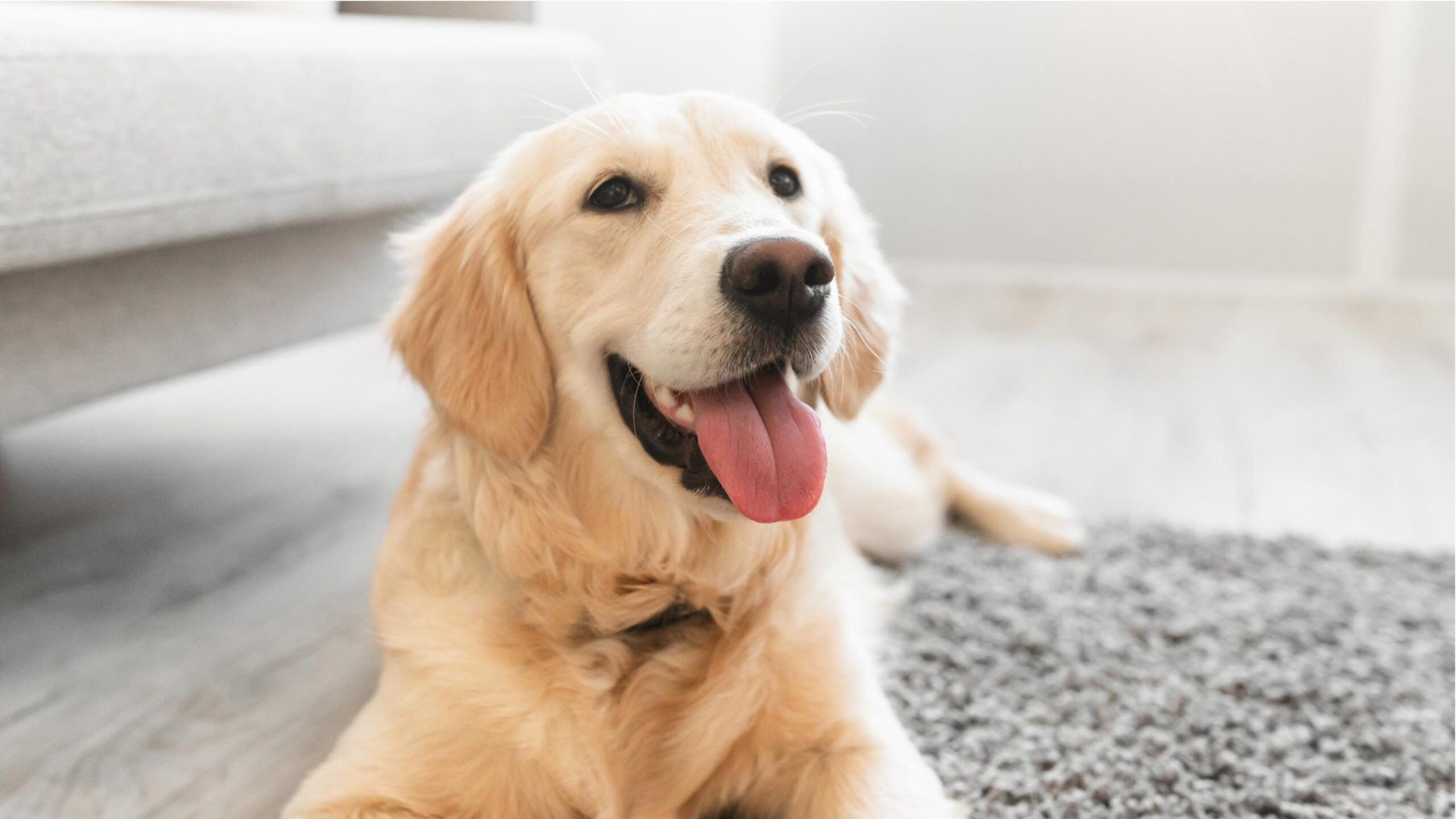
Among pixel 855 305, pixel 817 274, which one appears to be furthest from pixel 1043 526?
pixel 817 274

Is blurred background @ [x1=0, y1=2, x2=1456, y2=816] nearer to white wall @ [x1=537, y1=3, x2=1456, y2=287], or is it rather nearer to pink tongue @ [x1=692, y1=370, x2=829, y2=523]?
white wall @ [x1=537, y1=3, x2=1456, y2=287]

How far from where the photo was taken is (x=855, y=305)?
5.31ft

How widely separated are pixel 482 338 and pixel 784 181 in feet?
1.40

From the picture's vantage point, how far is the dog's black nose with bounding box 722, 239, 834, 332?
1227mm

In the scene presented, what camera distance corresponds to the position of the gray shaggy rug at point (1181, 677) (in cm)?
145

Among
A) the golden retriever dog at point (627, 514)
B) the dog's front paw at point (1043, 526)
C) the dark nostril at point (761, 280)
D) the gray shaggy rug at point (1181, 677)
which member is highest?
the dark nostril at point (761, 280)

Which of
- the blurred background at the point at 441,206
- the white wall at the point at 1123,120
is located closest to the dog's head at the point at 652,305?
the blurred background at the point at 441,206

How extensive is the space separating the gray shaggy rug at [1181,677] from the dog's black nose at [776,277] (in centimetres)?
63

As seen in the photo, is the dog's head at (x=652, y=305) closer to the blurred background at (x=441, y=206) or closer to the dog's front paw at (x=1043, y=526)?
the blurred background at (x=441, y=206)

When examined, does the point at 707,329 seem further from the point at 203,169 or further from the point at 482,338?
the point at 203,169

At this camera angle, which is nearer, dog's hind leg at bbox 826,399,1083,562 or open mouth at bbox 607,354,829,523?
open mouth at bbox 607,354,829,523

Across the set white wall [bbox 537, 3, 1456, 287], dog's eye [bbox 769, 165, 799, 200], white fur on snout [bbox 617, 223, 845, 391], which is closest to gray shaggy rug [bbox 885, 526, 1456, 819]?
white fur on snout [bbox 617, 223, 845, 391]

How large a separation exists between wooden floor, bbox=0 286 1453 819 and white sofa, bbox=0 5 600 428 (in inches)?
15.5

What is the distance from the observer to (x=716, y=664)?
54.6 inches
